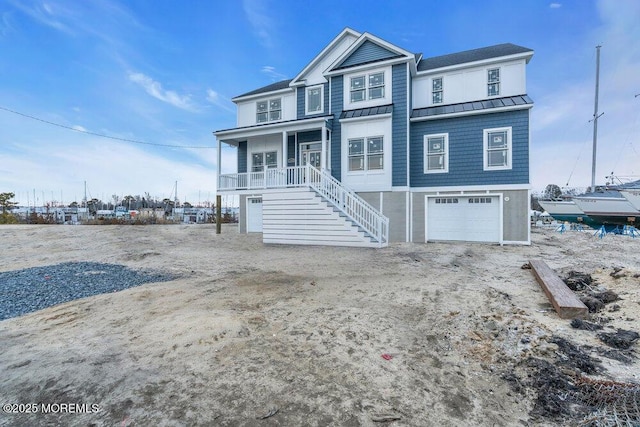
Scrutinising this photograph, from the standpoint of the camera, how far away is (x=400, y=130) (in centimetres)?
1312

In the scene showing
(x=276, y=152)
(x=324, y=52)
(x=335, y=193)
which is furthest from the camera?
(x=276, y=152)

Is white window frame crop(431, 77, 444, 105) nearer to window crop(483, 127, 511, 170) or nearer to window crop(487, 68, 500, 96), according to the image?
window crop(487, 68, 500, 96)

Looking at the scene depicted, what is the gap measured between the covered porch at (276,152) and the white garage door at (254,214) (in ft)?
4.98

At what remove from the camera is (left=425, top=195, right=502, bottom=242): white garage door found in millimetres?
12578

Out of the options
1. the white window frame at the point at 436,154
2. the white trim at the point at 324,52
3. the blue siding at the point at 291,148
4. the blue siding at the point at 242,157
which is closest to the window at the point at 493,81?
the white window frame at the point at 436,154

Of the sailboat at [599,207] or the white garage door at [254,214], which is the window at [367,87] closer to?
the white garage door at [254,214]

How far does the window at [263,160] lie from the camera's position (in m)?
16.2

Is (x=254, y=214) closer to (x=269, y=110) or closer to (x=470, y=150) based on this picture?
(x=269, y=110)

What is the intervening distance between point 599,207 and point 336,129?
63.0ft

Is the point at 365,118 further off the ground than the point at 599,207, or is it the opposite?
the point at 365,118

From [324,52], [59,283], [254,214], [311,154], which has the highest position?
[324,52]

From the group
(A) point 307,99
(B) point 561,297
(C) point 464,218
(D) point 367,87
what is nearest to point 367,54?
(D) point 367,87

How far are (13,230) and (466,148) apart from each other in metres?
Result: 22.4

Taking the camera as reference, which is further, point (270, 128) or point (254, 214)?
point (254, 214)
